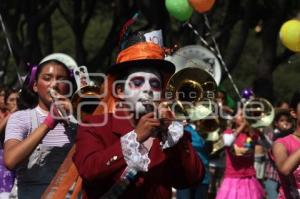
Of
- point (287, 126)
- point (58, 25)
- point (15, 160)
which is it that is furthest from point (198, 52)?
point (58, 25)

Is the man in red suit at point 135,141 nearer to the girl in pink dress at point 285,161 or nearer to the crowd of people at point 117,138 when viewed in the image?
the crowd of people at point 117,138

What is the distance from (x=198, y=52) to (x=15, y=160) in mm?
6618

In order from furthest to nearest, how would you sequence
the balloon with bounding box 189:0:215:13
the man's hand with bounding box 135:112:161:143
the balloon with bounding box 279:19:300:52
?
the balloon with bounding box 189:0:215:13 → the balloon with bounding box 279:19:300:52 → the man's hand with bounding box 135:112:161:143

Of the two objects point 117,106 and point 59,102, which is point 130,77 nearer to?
point 117,106

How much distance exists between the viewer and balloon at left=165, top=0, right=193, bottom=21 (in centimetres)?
1173

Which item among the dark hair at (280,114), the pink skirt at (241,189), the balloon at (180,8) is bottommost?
the pink skirt at (241,189)

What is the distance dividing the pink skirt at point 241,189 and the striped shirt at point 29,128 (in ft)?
15.5

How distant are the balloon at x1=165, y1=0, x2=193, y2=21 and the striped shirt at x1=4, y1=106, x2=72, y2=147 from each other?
21.6 feet

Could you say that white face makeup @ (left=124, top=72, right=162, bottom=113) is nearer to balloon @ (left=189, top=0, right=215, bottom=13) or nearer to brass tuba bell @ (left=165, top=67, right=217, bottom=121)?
brass tuba bell @ (left=165, top=67, right=217, bottom=121)

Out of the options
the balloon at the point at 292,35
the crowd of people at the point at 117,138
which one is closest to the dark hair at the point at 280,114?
the balloon at the point at 292,35

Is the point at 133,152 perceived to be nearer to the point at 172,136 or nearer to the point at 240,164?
the point at 172,136

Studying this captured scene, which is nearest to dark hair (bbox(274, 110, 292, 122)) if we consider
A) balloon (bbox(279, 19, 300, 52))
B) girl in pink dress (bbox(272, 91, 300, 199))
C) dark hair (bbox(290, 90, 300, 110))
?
balloon (bbox(279, 19, 300, 52))

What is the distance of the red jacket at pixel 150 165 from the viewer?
3.90 meters

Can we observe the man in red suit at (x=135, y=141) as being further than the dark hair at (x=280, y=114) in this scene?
No
